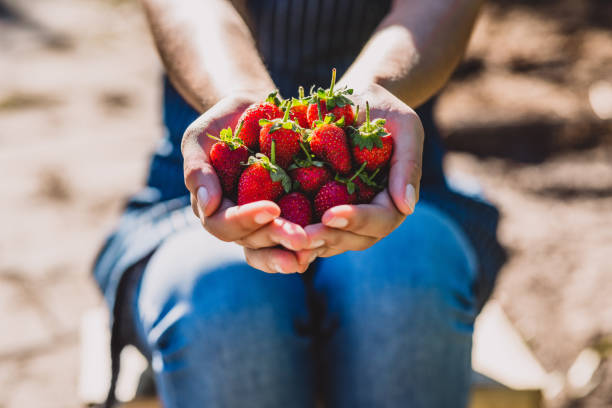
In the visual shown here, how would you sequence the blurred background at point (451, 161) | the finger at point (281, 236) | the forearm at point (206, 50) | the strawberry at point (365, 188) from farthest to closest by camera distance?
the blurred background at point (451, 161), the forearm at point (206, 50), the strawberry at point (365, 188), the finger at point (281, 236)

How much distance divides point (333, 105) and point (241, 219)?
0.22 meters

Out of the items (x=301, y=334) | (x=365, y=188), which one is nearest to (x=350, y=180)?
(x=365, y=188)

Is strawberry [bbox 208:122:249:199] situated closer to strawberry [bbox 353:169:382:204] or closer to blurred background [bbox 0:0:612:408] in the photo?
strawberry [bbox 353:169:382:204]

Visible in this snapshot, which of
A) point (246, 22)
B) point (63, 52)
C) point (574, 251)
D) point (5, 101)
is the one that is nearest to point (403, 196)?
point (246, 22)

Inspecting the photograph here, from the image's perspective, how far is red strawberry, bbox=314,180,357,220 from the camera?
30.8 inches

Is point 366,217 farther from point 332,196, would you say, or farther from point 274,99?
point 274,99

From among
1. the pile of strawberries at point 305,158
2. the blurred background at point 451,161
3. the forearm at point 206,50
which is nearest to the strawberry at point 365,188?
the pile of strawberries at point 305,158

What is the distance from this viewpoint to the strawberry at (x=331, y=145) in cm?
81

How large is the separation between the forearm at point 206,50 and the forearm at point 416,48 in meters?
0.15

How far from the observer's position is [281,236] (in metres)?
0.71

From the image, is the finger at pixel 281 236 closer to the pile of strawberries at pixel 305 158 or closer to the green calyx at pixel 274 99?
the pile of strawberries at pixel 305 158

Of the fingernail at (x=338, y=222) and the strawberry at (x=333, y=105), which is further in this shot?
the strawberry at (x=333, y=105)

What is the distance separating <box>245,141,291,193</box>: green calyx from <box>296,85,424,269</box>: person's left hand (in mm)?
84

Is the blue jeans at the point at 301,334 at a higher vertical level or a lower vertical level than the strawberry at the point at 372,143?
lower
